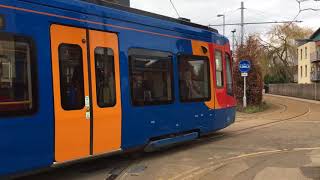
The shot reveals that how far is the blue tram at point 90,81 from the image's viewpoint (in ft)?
25.9

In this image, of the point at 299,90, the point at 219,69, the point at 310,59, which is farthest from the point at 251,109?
the point at 310,59

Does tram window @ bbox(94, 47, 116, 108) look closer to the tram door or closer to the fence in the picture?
the tram door

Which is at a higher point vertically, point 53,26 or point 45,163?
point 53,26

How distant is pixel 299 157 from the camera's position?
39.4 feet

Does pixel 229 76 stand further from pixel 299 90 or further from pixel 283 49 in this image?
pixel 283 49

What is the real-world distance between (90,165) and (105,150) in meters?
1.51

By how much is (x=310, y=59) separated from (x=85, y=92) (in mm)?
68822

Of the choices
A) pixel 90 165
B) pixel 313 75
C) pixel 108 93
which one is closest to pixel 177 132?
pixel 90 165

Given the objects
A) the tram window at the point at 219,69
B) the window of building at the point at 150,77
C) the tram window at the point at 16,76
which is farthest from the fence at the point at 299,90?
the tram window at the point at 16,76

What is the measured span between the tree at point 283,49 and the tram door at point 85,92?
75.6 metres

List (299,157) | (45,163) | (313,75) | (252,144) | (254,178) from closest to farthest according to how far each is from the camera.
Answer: (45,163)
(254,178)
(299,157)
(252,144)
(313,75)

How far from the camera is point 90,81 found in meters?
9.24

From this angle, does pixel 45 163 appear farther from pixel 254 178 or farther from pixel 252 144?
pixel 252 144

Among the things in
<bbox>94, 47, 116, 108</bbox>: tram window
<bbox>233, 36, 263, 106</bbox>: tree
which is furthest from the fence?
<bbox>94, 47, 116, 108</bbox>: tram window
